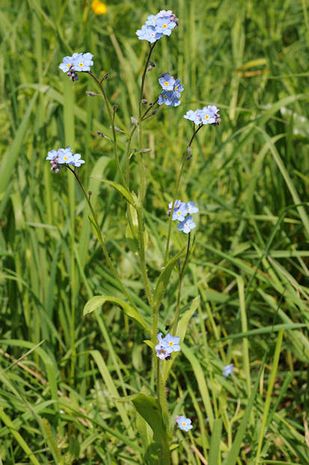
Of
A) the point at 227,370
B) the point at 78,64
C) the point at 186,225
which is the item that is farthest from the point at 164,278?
the point at 227,370

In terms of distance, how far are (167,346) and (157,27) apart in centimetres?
62

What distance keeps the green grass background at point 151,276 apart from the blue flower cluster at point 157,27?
0.46 metres

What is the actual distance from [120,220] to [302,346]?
29.6 inches

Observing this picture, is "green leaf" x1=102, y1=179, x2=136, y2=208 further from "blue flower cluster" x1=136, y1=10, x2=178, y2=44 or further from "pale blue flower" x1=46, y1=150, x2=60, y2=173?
"blue flower cluster" x1=136, y1=10, x2=178, y2=44

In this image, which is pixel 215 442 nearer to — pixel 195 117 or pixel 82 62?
pixel 195 117

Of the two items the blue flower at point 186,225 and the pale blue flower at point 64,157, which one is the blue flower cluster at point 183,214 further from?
the pale blue flower at point 64,157

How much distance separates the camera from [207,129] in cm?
285

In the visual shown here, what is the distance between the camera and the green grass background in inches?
71.0

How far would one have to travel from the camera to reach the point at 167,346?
1.44 meters

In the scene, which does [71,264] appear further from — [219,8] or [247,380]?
[219,8]

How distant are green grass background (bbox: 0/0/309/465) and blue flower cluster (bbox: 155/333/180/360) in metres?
0.13

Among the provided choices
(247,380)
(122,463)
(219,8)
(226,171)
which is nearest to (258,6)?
(219,8)

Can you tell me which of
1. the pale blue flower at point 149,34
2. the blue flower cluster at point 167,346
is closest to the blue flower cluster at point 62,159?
the pale blue flower at point 149,34

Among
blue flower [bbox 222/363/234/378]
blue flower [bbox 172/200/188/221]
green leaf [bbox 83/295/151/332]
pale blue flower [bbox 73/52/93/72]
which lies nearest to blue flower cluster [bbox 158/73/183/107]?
pale blue flower [bbox 73/52/93/72]
